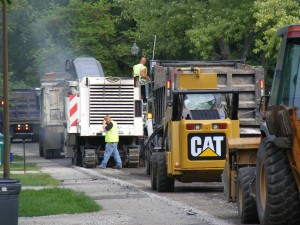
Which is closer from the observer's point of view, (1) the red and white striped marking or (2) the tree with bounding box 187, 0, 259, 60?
(1) the red and white striped marking

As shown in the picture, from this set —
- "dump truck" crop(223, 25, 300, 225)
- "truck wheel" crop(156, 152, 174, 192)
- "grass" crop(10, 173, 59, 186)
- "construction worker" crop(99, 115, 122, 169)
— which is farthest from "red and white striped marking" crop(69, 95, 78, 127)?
"dump truck" crop(223, 25, 300, 225)

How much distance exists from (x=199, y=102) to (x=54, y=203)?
6035 millimetres

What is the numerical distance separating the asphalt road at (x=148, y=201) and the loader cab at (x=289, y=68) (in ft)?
9.53

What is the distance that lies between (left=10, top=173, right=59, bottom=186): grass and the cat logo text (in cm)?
474

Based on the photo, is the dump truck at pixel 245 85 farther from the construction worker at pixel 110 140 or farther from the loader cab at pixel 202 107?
the construction worker at pixel 110 140

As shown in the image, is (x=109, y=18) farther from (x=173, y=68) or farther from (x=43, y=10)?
(x=173, y=68)

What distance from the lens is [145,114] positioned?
3594 cm

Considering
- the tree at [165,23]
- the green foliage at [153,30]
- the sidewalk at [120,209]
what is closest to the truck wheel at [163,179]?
the sidewalk at [120,209]

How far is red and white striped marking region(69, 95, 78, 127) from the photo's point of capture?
35656 mm

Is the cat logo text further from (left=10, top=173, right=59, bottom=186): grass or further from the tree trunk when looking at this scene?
the tree trunk

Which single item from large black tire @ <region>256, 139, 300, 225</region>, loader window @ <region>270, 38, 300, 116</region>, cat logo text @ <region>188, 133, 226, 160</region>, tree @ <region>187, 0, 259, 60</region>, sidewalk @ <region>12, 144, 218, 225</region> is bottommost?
sidewalk @ <region>12, 144, 218, 225</region>

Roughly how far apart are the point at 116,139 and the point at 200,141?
12.8 metres

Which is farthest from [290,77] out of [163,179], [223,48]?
[223,48]

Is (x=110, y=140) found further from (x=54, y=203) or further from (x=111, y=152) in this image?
(x=54, y=203)
